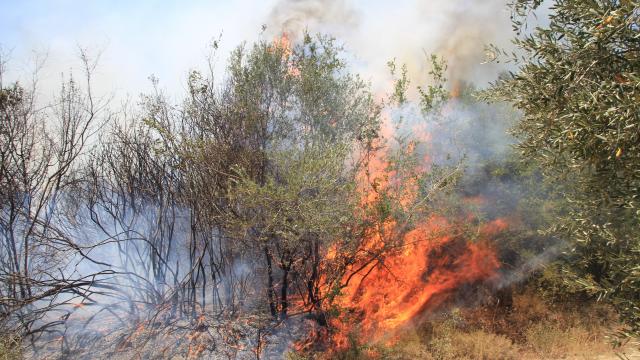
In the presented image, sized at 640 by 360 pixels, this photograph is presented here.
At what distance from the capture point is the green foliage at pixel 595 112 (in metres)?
5.74

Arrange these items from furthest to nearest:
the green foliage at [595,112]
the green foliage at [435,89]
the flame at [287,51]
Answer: the green foliage at [435,89]
the flame at [287,51]
the green foliage at [595,112]

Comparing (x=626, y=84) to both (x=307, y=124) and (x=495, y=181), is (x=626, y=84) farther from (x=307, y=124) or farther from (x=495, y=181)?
(x=495, y=181)

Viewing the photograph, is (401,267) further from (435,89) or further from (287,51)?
(287,51)

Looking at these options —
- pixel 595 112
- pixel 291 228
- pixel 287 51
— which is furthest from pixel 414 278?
pixel 595 112

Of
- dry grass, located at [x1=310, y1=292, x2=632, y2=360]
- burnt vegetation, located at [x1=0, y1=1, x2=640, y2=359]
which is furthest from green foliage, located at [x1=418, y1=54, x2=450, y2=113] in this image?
dry grass, located at [x1=310, y1=292, x2=632, y2=360]

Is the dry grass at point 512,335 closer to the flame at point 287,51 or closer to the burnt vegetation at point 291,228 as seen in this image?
the burnt vegetation at point 291,228

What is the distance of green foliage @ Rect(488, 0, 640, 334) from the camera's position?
5.74 meters

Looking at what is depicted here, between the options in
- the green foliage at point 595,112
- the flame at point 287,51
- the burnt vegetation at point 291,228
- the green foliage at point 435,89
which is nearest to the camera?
the green foliage at point 595,112

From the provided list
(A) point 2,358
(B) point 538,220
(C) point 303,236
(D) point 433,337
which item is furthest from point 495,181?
(A) point 2,358

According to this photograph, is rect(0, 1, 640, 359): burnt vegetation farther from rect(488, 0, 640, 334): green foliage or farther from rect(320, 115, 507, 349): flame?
rect(488, 0, 640, 334): green foliage

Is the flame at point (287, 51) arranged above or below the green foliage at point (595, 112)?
above

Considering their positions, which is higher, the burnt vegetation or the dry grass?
the burnt vegetation

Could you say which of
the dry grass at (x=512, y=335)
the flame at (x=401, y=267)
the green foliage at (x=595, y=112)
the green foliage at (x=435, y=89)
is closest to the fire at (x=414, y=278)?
the flame at (x=401, y=267)

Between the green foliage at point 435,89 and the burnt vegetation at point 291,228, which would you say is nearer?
the burnt vegetation at point 291,228
